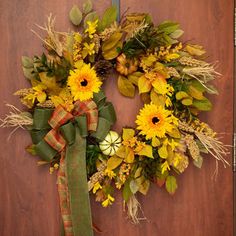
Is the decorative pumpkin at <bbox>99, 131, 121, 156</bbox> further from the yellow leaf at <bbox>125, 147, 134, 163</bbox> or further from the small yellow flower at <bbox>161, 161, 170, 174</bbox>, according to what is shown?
Result: the small yellow flower at <bbox>161, 161, 170, 174</bbox>

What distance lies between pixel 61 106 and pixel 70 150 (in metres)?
0.15

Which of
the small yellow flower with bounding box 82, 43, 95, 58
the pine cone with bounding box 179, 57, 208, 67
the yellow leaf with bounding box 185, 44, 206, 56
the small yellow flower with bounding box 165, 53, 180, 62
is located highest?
the small yellow flower with bounding box 82, 43, 95, 58

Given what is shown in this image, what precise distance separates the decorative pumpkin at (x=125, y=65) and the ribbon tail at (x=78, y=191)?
29cm

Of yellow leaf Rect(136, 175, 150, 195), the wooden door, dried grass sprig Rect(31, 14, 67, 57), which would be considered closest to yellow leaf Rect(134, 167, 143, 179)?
yellow leaf Rect(136, 175, 150, 195)

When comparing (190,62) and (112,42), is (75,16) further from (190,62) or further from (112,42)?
(190,62)

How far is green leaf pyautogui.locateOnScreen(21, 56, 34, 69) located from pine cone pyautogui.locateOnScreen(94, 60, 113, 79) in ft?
0.71

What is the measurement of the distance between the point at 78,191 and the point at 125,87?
0.38 metres

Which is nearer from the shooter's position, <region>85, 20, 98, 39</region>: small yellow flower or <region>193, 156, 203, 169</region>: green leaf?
<region>85, 20, 98, 39</region>: small yellow flower

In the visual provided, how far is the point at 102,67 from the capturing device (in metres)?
1.15

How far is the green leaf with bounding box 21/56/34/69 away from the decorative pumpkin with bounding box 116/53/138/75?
289 millimetres

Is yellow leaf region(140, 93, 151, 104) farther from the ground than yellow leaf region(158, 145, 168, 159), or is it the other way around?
yellow leaf region(140, 93, 151, 104)

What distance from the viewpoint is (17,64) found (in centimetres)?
120

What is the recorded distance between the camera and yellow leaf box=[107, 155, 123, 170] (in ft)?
3.73

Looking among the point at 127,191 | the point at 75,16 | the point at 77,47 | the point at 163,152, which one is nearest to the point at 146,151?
the point at 163,152
